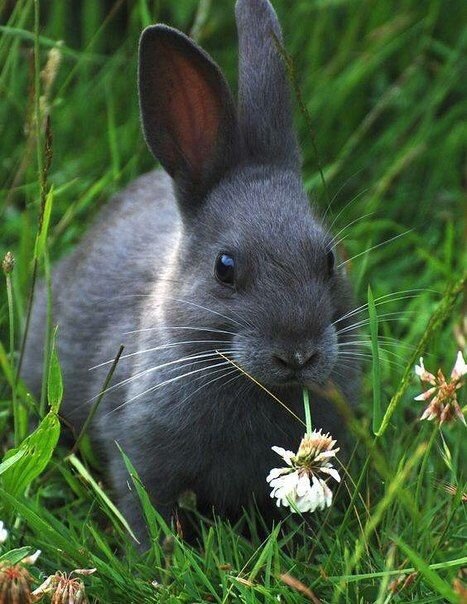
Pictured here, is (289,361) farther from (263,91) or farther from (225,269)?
(263,91)

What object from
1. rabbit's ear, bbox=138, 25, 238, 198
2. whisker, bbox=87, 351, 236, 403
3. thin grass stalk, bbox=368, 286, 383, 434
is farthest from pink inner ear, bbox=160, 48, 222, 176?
thin grass stalk, bbox=368, 286, 383, 434

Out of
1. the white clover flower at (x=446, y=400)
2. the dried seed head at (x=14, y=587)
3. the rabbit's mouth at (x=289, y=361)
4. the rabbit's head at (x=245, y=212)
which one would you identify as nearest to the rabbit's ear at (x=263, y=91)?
the rabbit's head at (x=245, y=212)

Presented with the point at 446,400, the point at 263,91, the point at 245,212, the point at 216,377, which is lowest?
the point at 216,377

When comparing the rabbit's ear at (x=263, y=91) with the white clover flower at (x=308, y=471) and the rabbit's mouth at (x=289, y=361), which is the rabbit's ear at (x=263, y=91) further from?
the white clover flower at (x=308, y=471)

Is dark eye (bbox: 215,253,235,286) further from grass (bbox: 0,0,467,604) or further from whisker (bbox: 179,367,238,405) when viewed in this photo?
grass (bbox: 0,0,467,604)

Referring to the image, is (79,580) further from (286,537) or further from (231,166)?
(231,166)

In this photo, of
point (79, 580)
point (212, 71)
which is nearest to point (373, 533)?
→ point (79, 580)

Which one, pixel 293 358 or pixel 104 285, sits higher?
pixel 293 358

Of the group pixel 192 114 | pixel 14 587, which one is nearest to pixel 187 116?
pixel 192 114
